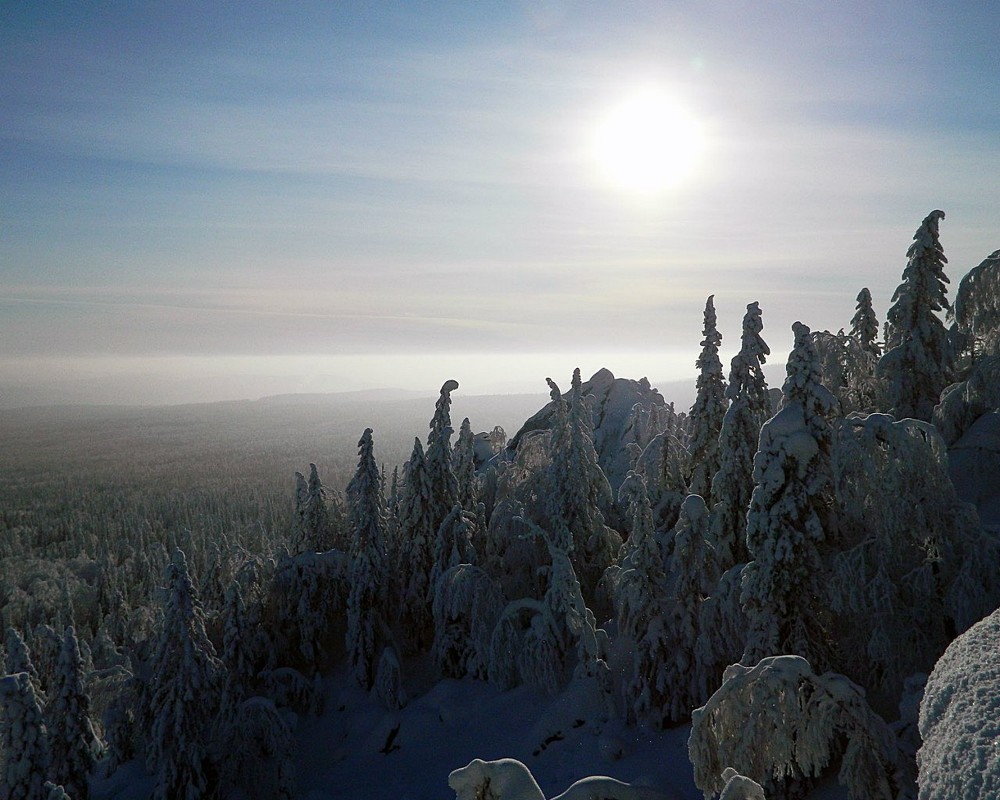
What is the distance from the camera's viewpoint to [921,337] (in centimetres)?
2139

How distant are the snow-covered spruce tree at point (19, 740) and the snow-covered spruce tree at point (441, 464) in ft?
51.0

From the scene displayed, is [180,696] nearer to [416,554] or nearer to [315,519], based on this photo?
[416,554]

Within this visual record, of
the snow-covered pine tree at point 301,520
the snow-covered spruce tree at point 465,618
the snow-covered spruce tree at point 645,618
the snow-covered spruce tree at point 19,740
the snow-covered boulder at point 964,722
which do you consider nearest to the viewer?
the snow-covered boulder at point 964,722

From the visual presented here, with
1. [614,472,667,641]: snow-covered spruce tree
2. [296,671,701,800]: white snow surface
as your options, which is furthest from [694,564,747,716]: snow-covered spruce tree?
[296,671,701,800]: white snow surface

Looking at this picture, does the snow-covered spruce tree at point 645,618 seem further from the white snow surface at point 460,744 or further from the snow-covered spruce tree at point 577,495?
the snow-covered spruce tree at point 577,495

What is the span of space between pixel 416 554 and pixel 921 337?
21.7 meters

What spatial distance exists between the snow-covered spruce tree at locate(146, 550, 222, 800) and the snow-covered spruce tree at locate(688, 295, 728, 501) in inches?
725

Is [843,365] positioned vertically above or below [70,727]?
above

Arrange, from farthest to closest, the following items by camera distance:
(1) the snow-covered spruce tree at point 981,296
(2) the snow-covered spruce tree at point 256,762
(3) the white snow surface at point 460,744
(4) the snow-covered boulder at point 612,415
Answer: (4) the snow-covered boulder at point 612,415 → (2) the snow-covered spruce tree at point 256,762 → (3) the white snow surface at point 460,744 → (1) the snow-covered spruce tree at point 981,296

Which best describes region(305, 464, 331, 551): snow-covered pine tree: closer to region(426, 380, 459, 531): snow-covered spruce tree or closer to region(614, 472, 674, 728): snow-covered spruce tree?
region(426, 380, 459, 531): snow-covered spruce tree

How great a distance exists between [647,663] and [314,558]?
17371 millimetres

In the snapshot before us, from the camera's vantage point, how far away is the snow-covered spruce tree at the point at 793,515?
13789 mm

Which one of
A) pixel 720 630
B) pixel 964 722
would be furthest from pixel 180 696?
pixel 964 722

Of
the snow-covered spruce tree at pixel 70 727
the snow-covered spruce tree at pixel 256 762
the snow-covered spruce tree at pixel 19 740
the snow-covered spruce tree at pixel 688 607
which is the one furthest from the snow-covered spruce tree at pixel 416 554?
the snow-covered spruce tree at pixel 19 740
